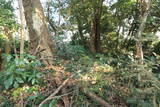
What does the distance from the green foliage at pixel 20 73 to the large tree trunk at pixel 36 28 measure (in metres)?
0.73

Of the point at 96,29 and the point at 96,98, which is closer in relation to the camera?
the point at 96,98

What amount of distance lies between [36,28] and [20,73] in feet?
4.16

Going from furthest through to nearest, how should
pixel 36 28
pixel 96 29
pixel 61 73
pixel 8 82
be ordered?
pixel 96 29
pixel 36 28
pixel 61 73
pixel 8 82

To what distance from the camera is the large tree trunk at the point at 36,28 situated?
347 cm

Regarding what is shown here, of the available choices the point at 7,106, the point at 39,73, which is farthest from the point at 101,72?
the point at 7,106

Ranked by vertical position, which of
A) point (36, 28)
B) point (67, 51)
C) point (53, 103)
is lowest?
point (53, 103)

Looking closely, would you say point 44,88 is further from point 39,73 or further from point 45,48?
point 45,48

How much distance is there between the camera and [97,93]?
2.63 metres

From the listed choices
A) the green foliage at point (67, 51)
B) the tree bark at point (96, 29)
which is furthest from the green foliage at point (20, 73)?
the tree bark at point (96, 29)

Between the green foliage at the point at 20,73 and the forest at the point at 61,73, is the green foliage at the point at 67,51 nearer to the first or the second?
the forest at the point at 61,73

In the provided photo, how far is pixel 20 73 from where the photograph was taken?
249cm

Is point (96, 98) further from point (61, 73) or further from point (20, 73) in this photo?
point (20, 73)

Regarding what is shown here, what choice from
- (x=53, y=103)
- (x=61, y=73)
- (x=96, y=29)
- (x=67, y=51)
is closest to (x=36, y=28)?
(x=67, y=51)

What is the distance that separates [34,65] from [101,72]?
0.93 meters
